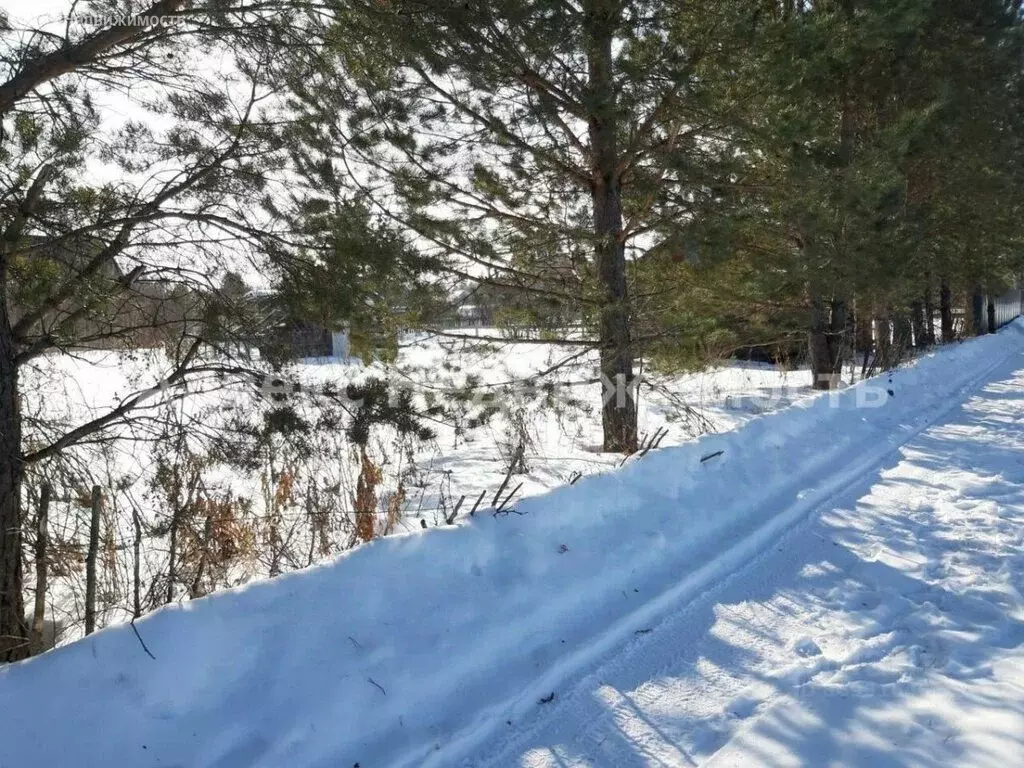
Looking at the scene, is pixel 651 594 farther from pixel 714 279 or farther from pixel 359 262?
pixel 714 279

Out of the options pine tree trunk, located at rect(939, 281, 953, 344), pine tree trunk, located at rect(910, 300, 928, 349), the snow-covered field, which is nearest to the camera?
the snow-covered field

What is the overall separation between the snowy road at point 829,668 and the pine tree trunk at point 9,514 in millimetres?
2809

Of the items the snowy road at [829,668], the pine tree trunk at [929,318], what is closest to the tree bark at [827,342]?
the pine tree trunk at [929,318]

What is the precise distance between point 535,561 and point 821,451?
4.47 m

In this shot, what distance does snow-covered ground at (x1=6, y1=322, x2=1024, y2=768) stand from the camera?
2770 mm

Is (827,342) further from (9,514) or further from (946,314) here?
(9,514)

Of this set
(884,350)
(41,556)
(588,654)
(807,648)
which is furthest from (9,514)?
(884,350)

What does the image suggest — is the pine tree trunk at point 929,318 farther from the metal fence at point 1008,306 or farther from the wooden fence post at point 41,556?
the wooden fence post at point 41,556

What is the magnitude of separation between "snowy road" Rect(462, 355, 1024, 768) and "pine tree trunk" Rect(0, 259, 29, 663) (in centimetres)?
281

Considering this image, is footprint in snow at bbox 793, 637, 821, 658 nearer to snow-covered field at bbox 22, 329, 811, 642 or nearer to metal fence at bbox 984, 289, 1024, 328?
snow-covered field at bbox 22, 329, 811, 642

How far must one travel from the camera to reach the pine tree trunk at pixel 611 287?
25.7 ft

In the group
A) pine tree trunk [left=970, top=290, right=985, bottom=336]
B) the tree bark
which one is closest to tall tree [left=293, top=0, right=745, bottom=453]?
the tree bark

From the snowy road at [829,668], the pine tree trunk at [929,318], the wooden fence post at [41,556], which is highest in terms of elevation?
the pine tree trunk at [929,318]

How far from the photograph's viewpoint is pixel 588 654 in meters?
3.60
